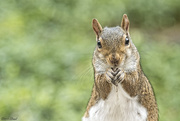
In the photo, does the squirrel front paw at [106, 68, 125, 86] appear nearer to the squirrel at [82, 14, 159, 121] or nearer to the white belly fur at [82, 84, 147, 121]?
the squirrel at [82, 14, 159, 121]

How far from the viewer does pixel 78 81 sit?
19.7 ft

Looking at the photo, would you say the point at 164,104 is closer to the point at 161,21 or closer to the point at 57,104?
the point at 57,104

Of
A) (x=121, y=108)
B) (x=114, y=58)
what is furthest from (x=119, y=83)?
(x=114, y=58)

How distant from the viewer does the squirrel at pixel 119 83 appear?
350 cm

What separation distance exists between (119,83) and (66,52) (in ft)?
9.67

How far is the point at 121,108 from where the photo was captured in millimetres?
3695

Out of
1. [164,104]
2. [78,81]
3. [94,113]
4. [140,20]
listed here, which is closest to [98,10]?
[140,20]

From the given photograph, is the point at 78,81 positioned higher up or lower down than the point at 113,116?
higher up

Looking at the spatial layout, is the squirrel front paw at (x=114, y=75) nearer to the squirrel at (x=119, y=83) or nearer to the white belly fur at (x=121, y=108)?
the squirrel at (x=119, y=83)

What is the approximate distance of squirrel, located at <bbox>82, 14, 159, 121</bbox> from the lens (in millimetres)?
3496

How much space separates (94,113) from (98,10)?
12.7 feet

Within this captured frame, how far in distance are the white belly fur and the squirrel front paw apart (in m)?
0.18

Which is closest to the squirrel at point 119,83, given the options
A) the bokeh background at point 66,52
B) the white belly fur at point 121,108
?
the white belly fur at point 121,108

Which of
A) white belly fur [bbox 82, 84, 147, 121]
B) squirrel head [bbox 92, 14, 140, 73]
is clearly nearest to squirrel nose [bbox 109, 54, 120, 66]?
squirrel head [bbox 92, 14, 140, 73]
